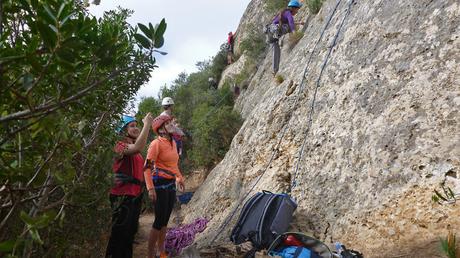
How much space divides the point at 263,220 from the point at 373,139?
1661 millimetres

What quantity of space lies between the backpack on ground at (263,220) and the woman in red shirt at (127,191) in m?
1.24

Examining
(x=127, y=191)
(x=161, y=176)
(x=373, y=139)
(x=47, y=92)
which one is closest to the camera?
(x=47, y=92)

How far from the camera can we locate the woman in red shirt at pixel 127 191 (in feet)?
12.8

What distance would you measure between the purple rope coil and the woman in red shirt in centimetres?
221

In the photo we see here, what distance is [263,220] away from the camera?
14.5ft

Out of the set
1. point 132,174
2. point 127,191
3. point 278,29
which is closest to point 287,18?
point 278,29

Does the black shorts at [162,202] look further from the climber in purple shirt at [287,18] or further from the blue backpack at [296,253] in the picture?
the climber in purple shirt at [287,18]

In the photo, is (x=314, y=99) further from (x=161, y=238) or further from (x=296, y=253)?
(x=161, y=238)

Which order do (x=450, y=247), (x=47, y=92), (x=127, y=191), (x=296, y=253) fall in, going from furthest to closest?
(x=127, y=191), (x=296, y=253), (x=450, y=247), (x=47, y=92)

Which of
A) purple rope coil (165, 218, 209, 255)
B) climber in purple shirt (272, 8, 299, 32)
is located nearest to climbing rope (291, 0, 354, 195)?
purple rope coil (165, 218, 209, 255)

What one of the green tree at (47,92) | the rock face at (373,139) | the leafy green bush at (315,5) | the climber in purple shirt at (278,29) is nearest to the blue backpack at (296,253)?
the rock face at (373,139)

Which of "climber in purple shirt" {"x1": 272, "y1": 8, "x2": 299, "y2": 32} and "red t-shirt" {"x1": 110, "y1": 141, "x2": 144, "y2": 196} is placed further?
"climber in purple shirt" {"x1": 272, "y1": 8, "x2": 299, "y2": 32}

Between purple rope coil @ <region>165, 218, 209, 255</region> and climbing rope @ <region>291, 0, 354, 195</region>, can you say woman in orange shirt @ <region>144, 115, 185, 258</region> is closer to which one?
purple rope coil @ <region>165, 218, 209, 255</region>

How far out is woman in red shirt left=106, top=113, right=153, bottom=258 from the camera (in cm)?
389
